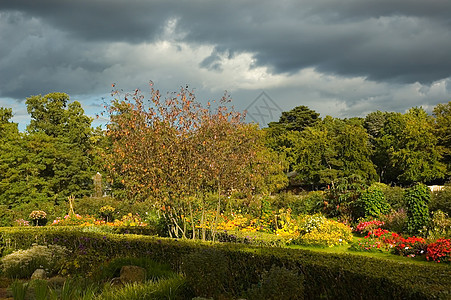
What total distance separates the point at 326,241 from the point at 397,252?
6.59 feet

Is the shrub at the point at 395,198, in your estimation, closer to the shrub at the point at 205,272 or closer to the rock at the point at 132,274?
the rock at the point at 132,274

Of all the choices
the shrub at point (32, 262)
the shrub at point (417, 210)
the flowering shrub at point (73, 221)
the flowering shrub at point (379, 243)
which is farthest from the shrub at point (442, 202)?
the flowering shrub at point (73, 221)

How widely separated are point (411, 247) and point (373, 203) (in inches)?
176

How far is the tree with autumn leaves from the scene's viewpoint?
9.38 meters

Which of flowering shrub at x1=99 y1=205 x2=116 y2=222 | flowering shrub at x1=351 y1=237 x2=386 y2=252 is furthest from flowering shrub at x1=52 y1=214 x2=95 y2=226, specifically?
flowering shrub at x1=351 y1=237 x2=386 y2=252

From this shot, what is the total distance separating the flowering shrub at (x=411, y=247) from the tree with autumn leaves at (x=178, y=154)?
4.22 metres

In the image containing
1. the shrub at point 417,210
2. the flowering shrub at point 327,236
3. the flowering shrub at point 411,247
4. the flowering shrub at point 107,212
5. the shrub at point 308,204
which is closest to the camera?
the flowering shrub at point 411,247

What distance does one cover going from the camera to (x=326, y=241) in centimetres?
1176

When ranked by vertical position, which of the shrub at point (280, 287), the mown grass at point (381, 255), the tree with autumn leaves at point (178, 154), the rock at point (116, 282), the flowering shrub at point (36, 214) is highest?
the tree with autumn leaves at point (178, 154)

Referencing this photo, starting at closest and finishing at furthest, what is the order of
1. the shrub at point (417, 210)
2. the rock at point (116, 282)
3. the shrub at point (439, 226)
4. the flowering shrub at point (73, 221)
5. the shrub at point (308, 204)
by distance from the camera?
the rock at point (116, 282) < the shrub at point (439, 226) < the shrub at point (417, 210) < the flowering shrub at point (73, 221) < the shrub at point (308, 204)

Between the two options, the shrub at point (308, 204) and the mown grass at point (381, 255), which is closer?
the mown grass at point (381, 255)

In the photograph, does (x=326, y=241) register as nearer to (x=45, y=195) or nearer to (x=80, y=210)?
(x=80, y=210)

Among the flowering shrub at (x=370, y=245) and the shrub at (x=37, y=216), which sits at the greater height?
the shrub at (x=37, y=216)

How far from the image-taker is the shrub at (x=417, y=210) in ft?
41.2
